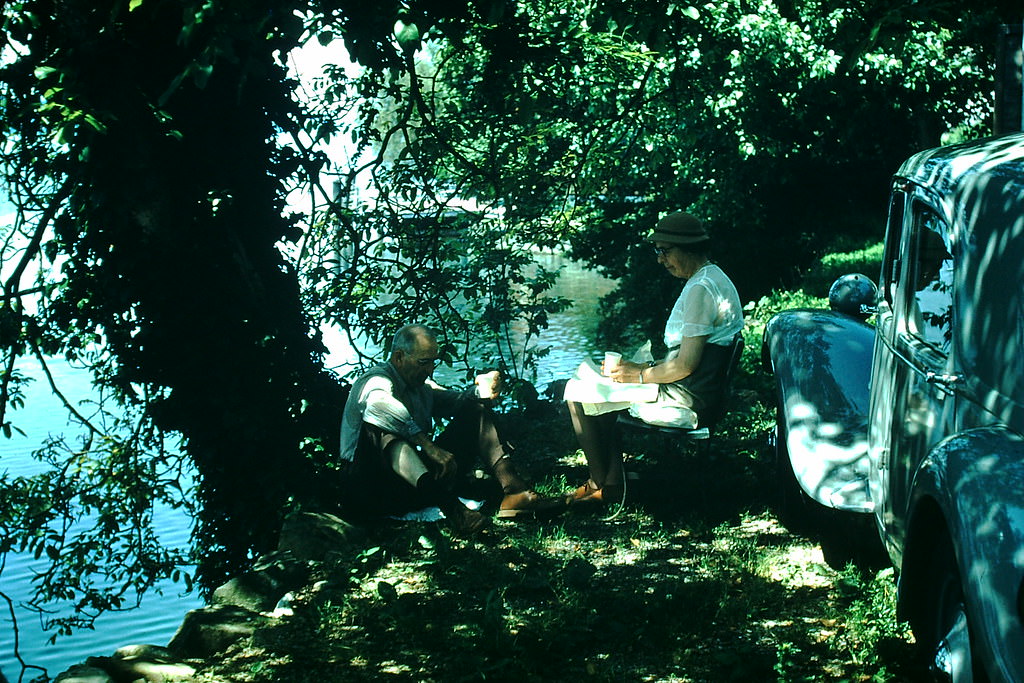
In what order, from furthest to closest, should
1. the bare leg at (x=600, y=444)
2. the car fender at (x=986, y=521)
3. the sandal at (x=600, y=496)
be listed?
the sandal at (x=600, y=496), the bare leg at (x=600, y=444), the car fender at (x=986, y=521)

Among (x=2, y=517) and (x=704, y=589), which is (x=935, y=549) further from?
(x=2, y=517)

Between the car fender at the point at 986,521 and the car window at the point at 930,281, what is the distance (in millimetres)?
561

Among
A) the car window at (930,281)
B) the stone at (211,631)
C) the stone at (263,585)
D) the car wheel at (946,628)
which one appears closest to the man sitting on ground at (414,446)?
the stone at (263,585)

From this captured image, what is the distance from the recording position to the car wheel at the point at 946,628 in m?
2.90

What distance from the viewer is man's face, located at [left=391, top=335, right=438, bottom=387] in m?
5.91

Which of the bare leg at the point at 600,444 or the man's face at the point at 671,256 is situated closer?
the man's face at the point at 671,256

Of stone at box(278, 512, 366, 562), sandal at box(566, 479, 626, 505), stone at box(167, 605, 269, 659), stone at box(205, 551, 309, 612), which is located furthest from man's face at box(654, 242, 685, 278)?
stone at box(167, 605, 269, 659)

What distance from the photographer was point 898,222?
14.5 ft

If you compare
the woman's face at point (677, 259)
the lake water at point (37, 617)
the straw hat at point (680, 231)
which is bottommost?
the lake water at point (37, 617)

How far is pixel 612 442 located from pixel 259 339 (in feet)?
7.56

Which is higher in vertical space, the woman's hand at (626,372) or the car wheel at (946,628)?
the woman's hand at (626,372)

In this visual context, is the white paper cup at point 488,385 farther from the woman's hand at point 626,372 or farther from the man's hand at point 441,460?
the woman's hand at point 626,372

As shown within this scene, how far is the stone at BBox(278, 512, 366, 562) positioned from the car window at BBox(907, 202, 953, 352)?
127 inches

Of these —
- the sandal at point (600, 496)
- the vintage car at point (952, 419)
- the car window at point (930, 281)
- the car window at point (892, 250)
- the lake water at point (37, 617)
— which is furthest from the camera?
the lake water at point (37, 617)
